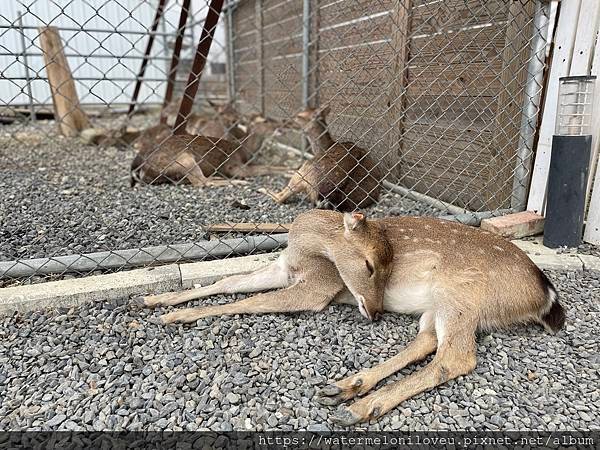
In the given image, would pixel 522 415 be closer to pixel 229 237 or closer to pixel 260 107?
pixel 229 237

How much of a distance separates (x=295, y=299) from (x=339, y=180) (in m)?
2.00

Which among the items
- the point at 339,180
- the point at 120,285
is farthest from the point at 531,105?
the point at 120,285

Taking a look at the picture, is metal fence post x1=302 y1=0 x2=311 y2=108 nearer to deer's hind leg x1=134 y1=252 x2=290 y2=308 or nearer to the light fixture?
the light fixture

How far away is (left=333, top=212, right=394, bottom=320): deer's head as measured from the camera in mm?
2391

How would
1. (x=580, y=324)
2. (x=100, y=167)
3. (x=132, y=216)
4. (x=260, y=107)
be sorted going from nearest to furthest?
(x=580, y=324), (x=132, y=216), (x=100, y=167), (x=260, y=107)

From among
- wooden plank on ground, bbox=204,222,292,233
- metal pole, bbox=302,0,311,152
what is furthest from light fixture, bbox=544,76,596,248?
metal pole, bbox=302,0,311,152

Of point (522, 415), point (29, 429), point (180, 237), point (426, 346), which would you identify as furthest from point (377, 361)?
point (180, 237)

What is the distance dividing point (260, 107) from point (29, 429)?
8.05 meters

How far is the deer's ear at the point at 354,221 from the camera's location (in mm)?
2430

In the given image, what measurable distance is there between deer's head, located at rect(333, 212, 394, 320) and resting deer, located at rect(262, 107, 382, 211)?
150 centimetres

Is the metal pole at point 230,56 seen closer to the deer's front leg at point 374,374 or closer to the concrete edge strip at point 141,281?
the concrete edge strip at point 141,281

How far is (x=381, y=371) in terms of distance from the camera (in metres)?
2.05

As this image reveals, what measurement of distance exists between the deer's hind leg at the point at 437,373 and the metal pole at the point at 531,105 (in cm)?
181

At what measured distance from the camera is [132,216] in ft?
12.6
